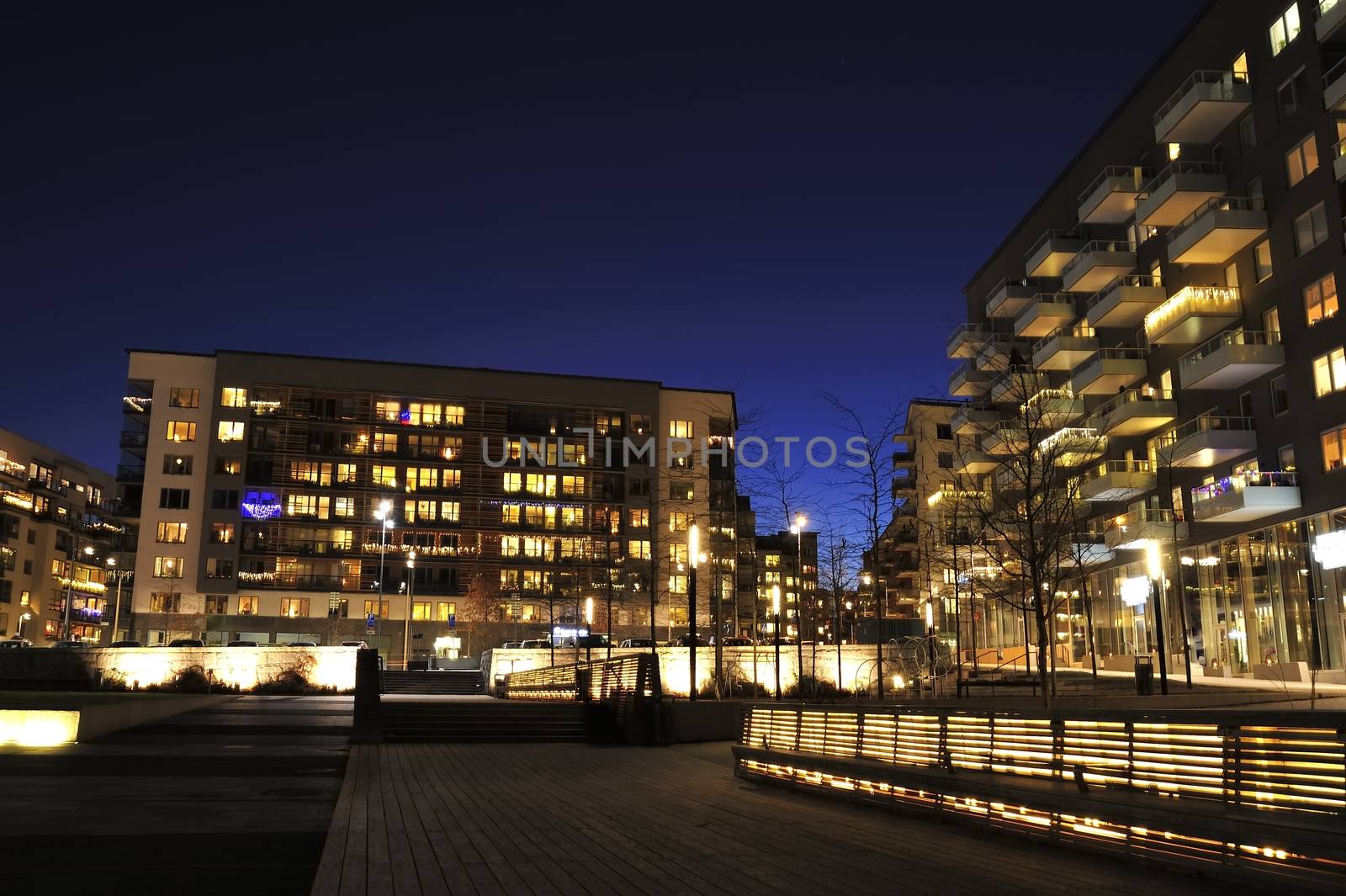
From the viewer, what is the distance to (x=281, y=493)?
3671 inches

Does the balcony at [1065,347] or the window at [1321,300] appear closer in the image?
the window at [1321,300]

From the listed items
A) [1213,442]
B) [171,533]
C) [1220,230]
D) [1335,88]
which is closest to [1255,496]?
[1213,442]

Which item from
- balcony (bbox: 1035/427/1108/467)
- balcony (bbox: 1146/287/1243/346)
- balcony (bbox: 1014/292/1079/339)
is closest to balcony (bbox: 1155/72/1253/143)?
balcony (bbox: 1146/287/1243/346)

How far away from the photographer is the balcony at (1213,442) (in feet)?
130

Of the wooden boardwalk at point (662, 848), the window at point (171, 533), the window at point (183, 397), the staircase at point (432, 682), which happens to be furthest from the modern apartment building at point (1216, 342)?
the window at point (183, 397)

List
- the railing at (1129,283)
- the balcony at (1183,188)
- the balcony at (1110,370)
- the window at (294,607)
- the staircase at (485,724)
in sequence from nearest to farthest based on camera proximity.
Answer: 1. the staircase at (485,724)
2. the balcony at (1183,188)
3. the railing at (1129,283)
4. the balcony at (1110,370)
5. the window at (294,607)

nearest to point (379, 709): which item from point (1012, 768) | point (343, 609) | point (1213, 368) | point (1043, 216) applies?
point (1012, 768)

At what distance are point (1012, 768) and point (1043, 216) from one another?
172ft

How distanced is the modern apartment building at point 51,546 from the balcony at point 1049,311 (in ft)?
281

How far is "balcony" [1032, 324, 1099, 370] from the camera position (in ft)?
173

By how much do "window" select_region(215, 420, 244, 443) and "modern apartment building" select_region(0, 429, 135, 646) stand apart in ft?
68.3

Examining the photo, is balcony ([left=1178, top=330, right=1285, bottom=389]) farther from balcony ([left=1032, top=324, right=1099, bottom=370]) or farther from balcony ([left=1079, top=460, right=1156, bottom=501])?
balcony ([left=1032, top=324, right=1099, bottom=370])

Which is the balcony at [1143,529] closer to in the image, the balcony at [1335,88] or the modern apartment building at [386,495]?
the balcony at [1335,88]

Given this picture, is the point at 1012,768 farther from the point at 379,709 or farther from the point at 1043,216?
the point at 1043,216
